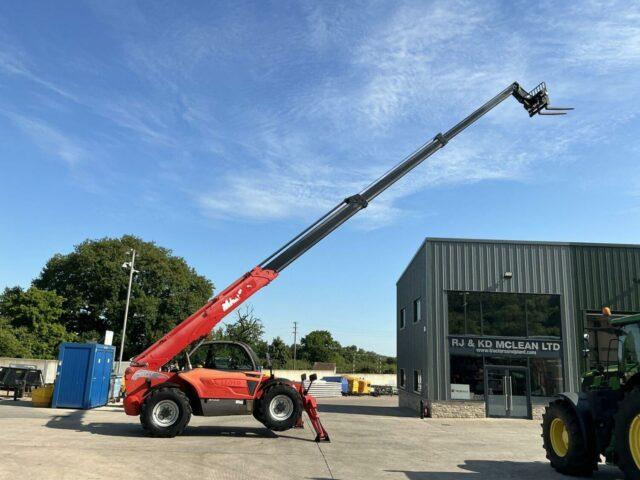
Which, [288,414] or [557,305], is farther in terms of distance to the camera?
[557,305]

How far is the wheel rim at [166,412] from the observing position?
38.9 ft

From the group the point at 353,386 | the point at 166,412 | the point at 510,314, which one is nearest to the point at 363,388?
the point at 353,386

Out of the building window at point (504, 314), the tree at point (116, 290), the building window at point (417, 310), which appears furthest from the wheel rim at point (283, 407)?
the tree at point (116, 290)

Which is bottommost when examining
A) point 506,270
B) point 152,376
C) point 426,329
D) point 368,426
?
point 368,426

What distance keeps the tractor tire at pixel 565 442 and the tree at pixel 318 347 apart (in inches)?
3474

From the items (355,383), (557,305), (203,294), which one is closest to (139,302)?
(203,294)

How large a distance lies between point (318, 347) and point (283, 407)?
8838 centimetres

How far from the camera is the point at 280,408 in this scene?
41.3ft

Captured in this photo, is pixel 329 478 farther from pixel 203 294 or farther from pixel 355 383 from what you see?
pixel 203 294

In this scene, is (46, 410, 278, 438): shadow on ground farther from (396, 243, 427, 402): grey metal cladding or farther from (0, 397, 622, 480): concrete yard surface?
(396, 243, 427, 402): grey metal cladding

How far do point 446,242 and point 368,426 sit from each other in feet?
30.1

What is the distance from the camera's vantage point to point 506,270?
22.6 meters

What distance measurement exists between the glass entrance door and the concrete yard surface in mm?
5681

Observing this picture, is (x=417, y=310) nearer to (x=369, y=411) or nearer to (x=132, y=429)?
(x=369, y=411)
